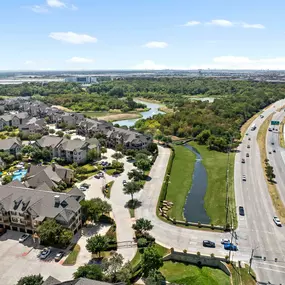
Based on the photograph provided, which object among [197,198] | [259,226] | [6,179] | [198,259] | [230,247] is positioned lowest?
[197,198]

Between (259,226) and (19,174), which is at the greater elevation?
(19,174)

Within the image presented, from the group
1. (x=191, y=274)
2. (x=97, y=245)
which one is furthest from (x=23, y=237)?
(x=191, y=274)

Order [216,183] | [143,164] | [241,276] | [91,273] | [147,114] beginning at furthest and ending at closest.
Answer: [147,114]
[143,164]
[216,183]
[241,276]
[91,273]

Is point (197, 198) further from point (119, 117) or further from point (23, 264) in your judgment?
point (119, 117)

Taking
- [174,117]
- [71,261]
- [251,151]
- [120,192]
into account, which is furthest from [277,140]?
[71,261]

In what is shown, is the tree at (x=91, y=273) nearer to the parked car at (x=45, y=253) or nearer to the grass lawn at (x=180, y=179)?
→ the parked car at (x=45, y=253)

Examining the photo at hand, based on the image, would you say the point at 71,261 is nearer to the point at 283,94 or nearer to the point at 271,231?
the point at 271,231
